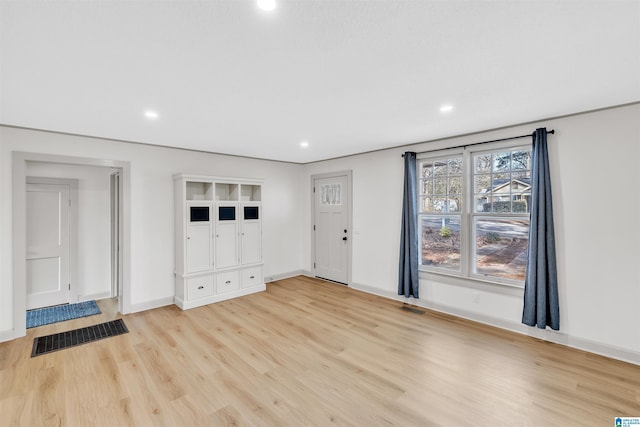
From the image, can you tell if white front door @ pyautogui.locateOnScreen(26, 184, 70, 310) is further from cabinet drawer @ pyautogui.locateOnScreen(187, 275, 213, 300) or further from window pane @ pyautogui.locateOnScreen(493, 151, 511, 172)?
window pane @ pyautogui.locateOnScreen(493, 151, 511, 172)

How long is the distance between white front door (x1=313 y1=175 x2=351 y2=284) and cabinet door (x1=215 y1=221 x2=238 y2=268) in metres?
1.83

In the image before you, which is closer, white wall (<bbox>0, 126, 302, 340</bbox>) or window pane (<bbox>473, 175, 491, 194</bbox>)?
white wall (<bbox>0, 126, 302, 340</bbox>)

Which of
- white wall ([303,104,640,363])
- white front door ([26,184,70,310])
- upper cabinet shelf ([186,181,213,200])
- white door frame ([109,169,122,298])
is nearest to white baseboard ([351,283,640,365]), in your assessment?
white wall ([303,104,640,363])

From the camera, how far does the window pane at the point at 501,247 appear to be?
11.5 ft

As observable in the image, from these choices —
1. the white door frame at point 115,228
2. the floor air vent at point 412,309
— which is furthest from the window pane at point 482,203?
the white door frame at point 115,228

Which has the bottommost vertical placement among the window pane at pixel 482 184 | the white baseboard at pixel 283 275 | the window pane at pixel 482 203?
the white baseboard at pixel 283 275

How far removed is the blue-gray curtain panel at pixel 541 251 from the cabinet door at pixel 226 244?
4.11 metres

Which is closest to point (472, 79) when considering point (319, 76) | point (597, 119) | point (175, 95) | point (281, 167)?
point (319, 76)

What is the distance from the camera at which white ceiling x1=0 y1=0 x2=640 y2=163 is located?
1.43 metres

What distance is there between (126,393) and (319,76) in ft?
9.71

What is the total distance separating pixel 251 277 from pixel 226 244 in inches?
29.9

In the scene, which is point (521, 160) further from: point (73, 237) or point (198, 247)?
point (73, 237)

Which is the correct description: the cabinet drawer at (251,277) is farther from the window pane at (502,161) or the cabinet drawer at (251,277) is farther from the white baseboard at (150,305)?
the window pane at (502,161)

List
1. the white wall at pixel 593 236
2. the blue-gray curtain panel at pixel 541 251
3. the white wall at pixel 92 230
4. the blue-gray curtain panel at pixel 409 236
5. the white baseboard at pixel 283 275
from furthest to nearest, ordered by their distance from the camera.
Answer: the white baseboard at pixel 283 275 < the white wall at pixel 92 230 < the blue-gray curtain panel at pixel 409 236 < the blue-gray curtain panel at pixel 541 251 < the white wall at pixel 593 236
